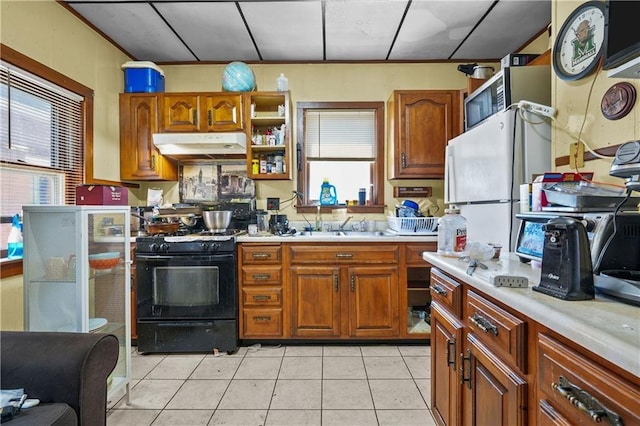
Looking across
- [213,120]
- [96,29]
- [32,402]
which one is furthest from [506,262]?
[96,29]

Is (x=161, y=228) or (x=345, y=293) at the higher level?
(x=161, y=228)

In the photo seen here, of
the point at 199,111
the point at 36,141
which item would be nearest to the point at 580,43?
the point at 199,111

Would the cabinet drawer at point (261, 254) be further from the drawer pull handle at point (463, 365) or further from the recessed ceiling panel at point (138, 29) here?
the recessed ceiling panel at point (138, 29)

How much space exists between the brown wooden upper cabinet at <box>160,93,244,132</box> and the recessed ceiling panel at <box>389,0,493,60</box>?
162cm

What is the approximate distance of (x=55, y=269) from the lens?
177cm

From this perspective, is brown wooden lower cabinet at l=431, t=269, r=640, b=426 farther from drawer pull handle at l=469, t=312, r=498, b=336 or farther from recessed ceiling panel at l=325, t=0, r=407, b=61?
recessed ceiling panel at l=325, t=0, r=407, b=61

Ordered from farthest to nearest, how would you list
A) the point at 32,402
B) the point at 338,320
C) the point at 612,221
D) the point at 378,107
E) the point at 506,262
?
the point at 378,107, the point at 338,320, the point at 506,262, the point at 32,402, the point at 612,221

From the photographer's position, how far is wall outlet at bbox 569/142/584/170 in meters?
1.55

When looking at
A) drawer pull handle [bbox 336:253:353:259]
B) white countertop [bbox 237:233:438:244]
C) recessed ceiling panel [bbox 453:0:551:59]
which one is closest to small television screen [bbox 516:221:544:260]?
white countertop [bbox 237:233:438:244]

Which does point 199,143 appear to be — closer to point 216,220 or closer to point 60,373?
point 216,220

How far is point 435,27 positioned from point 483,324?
258 cm

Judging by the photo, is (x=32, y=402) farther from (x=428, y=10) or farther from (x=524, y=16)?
(x=524, y=16)

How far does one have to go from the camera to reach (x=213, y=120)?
3.05 meters

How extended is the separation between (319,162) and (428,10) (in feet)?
5.28
